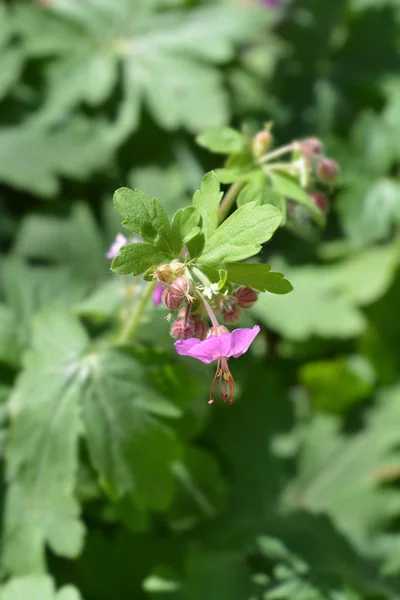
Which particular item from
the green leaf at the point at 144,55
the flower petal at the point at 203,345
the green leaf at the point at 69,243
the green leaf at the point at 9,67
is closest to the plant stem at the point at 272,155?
the flower petal at the point at 203,345

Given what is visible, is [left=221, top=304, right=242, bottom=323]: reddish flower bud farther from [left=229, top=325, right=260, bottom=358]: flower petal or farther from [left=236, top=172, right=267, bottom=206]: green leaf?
[left=236, top=172, right=267, bottom=206]: green leaf

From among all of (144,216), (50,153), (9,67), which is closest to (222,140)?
(144,216)

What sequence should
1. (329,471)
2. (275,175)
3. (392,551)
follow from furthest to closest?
(329,471)
(392,551)
(275,175)

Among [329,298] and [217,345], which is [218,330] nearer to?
[217,345]

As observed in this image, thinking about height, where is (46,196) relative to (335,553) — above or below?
above

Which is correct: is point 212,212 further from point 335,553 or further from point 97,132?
point 97,132

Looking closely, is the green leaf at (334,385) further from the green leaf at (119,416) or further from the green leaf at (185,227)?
the green leaf at (185,227)

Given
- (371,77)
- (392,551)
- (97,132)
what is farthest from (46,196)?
(392,551)
